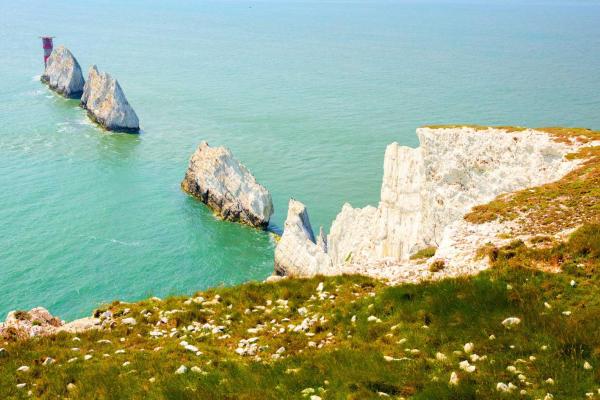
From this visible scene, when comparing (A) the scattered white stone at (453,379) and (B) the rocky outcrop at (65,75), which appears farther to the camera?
(B) the rocky outcrop at (65,75)

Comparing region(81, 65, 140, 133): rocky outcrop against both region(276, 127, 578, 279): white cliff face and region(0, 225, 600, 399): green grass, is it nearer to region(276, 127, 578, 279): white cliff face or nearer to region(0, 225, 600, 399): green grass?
region(276, 127, 578, 279): white cliff face

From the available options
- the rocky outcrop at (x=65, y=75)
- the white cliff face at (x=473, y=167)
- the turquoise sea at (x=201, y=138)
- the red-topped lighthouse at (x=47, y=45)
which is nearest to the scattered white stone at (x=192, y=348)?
the white cliff face at (x=473, y=167)

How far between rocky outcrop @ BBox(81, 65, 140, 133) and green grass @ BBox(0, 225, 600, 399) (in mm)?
91012

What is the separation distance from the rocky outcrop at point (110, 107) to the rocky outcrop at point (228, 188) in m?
36.1

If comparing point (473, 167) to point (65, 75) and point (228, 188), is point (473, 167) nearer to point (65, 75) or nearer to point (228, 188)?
point (228, 188)

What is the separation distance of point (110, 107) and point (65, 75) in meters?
35.8

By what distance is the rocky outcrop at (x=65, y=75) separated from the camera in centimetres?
13362

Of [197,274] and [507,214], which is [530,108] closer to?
[197,274]

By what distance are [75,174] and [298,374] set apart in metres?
78.2

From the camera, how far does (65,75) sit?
A: 136m

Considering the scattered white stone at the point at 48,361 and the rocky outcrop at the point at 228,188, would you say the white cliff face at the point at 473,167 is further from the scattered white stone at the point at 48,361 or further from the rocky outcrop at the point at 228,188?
the rocky outcrop at the point at 228,188

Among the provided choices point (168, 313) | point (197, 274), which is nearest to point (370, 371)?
point (168, 313)

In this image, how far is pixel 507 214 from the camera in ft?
83.6

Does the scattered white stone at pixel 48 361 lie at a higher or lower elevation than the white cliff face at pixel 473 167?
lower
